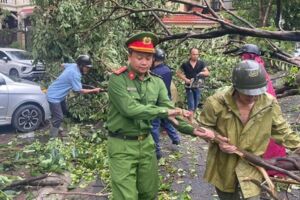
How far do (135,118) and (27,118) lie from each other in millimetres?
6446

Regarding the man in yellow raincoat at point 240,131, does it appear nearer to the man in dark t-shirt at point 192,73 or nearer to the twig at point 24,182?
the twig at point 24,182

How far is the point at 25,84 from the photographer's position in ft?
32.8

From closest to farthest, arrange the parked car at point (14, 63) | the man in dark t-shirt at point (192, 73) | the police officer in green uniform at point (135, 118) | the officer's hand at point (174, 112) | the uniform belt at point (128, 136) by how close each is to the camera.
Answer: the officer's hand at point (174, 112) < the police officer in green uniform at point (135, 118) < the uniform belt at point (128, 136) < the man in dark t-shirt at point (192, 73) < the parked car at point (14, 63)

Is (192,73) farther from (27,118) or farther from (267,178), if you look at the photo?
(267,178)

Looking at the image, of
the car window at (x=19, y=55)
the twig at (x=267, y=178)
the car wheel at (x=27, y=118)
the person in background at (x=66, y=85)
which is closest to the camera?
the twig at (x=267, y=178)

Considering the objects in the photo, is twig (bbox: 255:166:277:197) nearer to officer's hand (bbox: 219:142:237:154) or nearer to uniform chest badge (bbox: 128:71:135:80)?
officer's hand (bbox: 219:142:237:154)

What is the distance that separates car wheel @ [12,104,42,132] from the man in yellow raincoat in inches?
267

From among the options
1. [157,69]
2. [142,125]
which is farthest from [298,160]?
[157,69]

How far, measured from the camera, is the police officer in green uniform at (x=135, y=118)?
3.79 metres

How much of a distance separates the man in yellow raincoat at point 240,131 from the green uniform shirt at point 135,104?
29cm

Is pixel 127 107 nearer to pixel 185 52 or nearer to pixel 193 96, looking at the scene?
pixel 193 96

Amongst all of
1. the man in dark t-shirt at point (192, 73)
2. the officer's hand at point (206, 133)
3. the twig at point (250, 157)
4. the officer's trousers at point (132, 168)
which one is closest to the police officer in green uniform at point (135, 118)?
the officer's trousers at point (132, 168)

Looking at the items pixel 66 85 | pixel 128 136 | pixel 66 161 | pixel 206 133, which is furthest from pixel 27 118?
pixel 206 133

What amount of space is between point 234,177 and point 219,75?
8.77 metres
